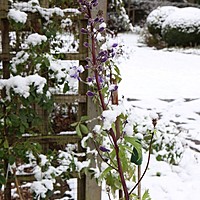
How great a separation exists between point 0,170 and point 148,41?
11.1 meters

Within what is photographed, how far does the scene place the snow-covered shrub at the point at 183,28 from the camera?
37.8 ft

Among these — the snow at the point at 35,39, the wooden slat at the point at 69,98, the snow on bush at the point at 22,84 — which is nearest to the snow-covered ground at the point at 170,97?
the wooden slat at the point at 69,98

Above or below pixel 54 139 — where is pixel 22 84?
above

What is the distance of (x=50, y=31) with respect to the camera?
200 cm

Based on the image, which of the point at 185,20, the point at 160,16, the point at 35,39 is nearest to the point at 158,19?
the point at 160,16

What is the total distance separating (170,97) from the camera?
20.6 feet

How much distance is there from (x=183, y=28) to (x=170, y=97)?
5.73 m

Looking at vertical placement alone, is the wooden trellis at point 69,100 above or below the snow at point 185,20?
below

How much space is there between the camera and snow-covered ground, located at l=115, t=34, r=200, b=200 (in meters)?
3.06

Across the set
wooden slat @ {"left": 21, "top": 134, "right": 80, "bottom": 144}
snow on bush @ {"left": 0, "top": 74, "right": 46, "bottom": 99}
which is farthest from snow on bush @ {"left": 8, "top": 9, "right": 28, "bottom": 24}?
wooden slat @ {"left": 21, "top": 134, "right": 80, "bottom": 144}

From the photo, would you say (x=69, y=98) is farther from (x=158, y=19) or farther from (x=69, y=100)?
(x=158, y=19)

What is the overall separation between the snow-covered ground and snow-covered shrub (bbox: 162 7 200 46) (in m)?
0.53

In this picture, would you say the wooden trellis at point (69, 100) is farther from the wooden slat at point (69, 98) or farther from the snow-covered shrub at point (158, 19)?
the snow-covered shrub at point (158, 19)

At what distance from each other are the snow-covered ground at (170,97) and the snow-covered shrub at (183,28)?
1.72 ft
